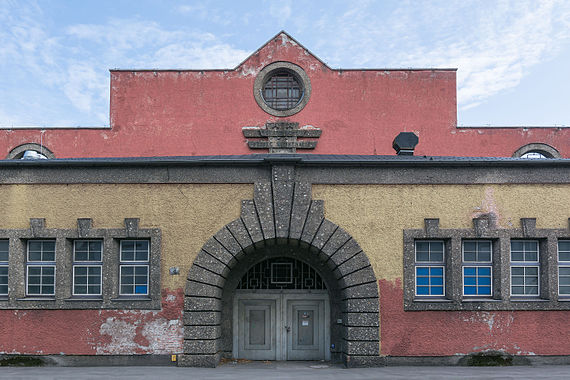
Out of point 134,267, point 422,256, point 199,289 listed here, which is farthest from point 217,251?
point 422,256

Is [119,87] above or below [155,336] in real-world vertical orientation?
above

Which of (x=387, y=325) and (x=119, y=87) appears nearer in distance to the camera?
(x=387, y=325)

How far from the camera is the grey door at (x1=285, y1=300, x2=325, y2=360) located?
11.6m

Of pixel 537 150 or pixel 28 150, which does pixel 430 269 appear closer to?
pixel 537 150

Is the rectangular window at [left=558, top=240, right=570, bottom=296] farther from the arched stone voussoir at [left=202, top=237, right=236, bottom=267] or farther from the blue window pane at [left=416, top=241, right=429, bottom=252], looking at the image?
the arched stone voussoir at [left=202, top=237, right=236, bottom=267]

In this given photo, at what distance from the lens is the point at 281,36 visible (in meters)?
19.1

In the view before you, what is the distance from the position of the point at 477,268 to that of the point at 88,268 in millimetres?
8636

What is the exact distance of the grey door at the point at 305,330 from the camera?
38.1ft

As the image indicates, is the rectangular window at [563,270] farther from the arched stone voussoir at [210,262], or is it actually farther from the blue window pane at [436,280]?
the arched stone voussoir at [210,262]

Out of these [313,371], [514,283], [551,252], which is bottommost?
[313,371]

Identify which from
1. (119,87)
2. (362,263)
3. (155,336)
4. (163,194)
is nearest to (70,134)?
(119,87)

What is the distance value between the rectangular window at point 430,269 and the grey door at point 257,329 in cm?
345

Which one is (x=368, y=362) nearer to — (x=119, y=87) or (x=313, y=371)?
(x=313, y=371)

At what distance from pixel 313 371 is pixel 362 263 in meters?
2.48
